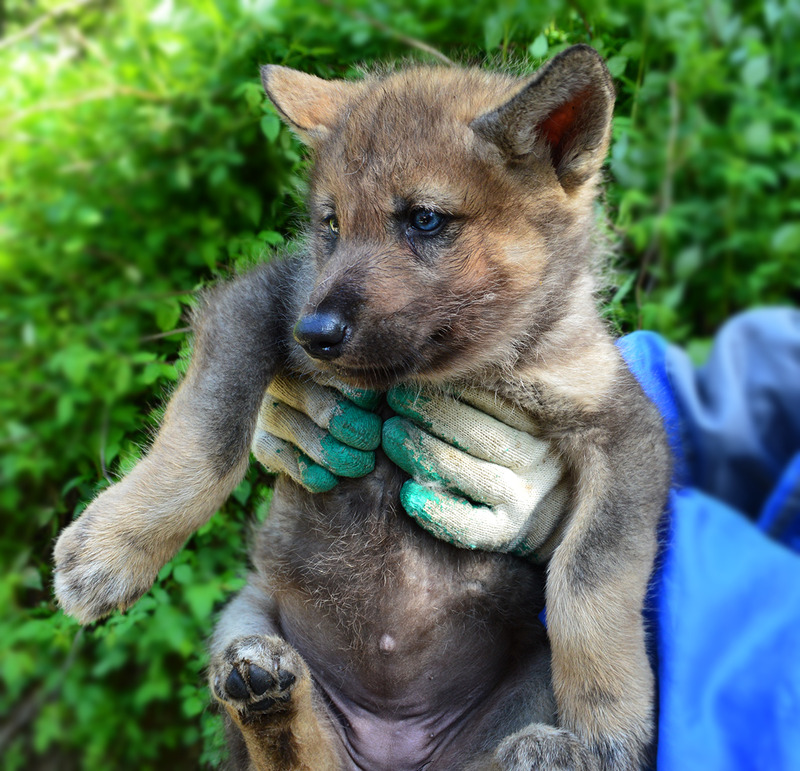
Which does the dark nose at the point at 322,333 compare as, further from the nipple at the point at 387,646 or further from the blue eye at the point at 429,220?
the nipple at the point at 387,646

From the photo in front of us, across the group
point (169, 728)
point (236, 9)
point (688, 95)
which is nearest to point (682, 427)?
point (688, 95)

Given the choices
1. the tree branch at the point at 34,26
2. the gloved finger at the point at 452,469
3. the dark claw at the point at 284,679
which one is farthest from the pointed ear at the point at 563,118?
the tree branch at the point at 34,26

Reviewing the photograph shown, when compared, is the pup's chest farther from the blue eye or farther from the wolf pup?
the blue eye

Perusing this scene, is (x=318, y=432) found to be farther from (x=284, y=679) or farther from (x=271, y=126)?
(x=271, y=126)

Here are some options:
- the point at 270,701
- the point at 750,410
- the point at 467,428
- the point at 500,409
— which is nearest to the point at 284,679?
the point at 270,701

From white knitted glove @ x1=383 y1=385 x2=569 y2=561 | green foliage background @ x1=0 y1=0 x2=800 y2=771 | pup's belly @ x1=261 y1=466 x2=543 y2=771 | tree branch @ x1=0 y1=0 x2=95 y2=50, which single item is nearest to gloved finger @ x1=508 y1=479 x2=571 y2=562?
white knitted glove @ x1=383 y1=385 x2=569 y2=561
